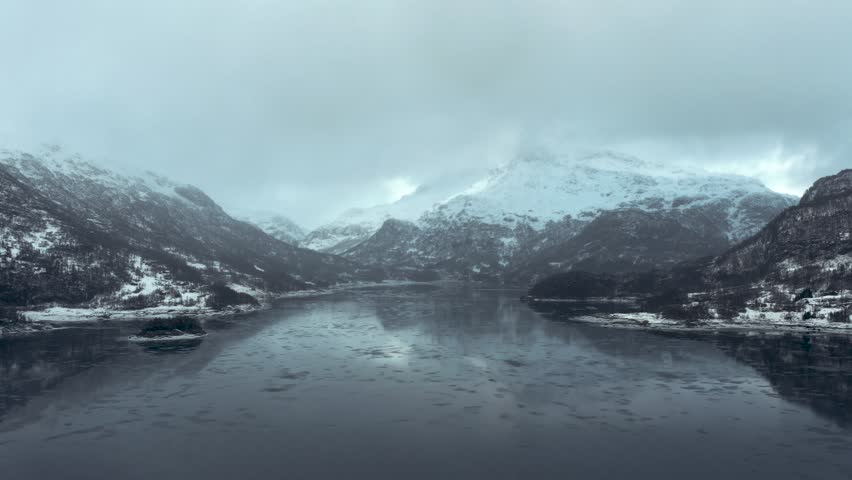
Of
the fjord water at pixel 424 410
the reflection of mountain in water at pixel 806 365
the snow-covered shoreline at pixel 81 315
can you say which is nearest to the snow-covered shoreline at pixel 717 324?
the reflection of mountain in water at pixel 806 365

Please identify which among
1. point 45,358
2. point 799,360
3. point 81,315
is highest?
point 81,315

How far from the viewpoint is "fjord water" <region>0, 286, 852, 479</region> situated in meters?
52.0

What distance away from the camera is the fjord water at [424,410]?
5197 cm

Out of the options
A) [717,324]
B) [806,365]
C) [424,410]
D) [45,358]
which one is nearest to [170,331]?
[45,358]

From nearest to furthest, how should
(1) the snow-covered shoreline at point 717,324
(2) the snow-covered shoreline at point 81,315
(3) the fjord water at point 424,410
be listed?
(3) the fjord water at point 424,410 < (2) the snow-covered shoreline at point 81,315 < (1) the snow-covered shoreline at point 717,324

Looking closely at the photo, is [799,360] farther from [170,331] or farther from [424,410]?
[170,331]

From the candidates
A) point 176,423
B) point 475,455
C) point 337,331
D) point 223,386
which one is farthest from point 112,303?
point 475,455

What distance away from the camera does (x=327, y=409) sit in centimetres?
6950

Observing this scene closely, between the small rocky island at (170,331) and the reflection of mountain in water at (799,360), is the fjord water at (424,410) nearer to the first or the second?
the reflection of mountain in water at (799,360)

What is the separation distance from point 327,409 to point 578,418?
32.3 metres

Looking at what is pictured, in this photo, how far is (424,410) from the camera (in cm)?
6894

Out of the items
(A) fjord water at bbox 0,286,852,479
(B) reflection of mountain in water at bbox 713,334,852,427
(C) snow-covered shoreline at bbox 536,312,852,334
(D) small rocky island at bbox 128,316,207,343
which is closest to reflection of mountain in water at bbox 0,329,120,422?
(A) fjord water at bbox 0,286,852,479

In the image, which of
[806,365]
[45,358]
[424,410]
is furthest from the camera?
[45,358]

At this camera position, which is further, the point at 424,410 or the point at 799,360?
the point at 799,360
